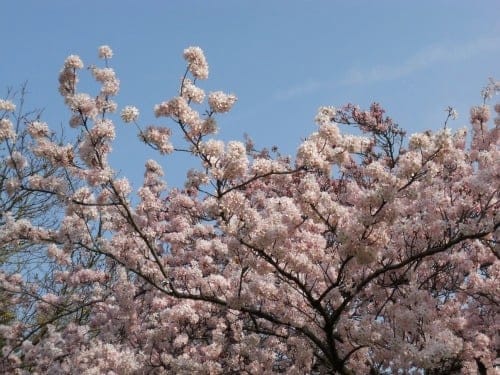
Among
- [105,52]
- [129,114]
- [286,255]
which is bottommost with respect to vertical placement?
[286,255]

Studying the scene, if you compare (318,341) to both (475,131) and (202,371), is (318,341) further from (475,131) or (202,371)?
(475,131)

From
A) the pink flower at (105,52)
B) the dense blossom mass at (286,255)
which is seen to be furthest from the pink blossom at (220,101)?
the pink flower at (105,52)

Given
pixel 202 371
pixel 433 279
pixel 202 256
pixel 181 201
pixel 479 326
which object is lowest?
pixel 202 371

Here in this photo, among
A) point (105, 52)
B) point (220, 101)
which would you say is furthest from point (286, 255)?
point (105, 52)

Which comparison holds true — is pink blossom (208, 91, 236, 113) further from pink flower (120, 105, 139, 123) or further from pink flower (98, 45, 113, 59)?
pink flower (98, 45, 113, 59)

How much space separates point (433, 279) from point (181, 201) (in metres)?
6.43

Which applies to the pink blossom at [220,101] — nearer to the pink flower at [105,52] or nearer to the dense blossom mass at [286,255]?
the dense blossom mass at [286,255]

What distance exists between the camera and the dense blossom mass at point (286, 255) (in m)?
6.82

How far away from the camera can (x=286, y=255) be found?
714 cm

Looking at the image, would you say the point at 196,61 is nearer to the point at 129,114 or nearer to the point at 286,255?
the point at 129,114

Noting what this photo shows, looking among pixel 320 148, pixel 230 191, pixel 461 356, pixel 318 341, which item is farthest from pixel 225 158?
pixel 461 356

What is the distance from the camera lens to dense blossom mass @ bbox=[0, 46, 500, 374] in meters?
6.82

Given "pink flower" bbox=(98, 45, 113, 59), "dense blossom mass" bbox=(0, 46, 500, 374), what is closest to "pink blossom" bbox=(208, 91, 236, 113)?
"dense blossom mass" bbox=(0, 46, 500, 374)

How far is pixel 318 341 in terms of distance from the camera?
7609 mm
